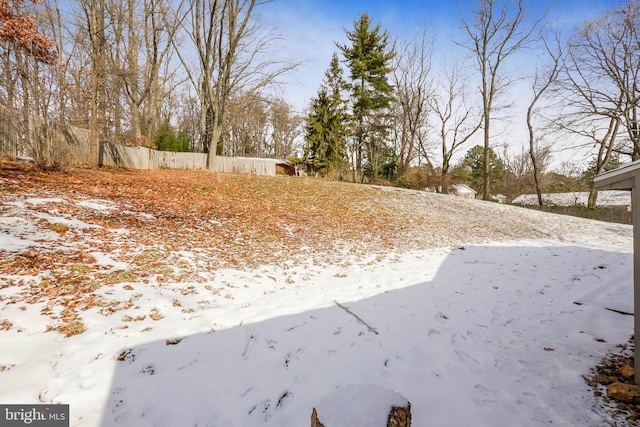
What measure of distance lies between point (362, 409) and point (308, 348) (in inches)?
64.8

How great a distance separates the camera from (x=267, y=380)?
2678 millimetres

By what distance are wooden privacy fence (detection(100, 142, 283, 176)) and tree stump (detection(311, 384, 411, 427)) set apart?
17244mm

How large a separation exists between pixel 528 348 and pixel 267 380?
311 cm

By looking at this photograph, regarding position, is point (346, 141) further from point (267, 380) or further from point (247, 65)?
point (267, 380)

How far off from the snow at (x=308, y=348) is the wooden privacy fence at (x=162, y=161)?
11196 mm

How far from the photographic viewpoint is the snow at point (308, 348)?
7.62ft

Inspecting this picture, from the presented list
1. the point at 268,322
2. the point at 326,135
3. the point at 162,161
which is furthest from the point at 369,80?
the point at 268,322

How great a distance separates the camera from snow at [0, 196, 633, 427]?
2322mm

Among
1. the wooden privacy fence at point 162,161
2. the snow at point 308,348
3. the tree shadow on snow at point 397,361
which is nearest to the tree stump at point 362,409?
the snow at point 308,348

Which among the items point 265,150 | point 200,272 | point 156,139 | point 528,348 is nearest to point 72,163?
point 156,139

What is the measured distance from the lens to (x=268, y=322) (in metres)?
3.72

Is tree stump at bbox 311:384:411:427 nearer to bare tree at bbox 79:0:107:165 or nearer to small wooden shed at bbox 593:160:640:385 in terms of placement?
small wooden shed at bbox 593:160:640:385

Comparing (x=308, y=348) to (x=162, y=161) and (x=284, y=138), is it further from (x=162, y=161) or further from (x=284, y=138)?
(x=284, y=138)

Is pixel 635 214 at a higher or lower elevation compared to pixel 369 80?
lower
